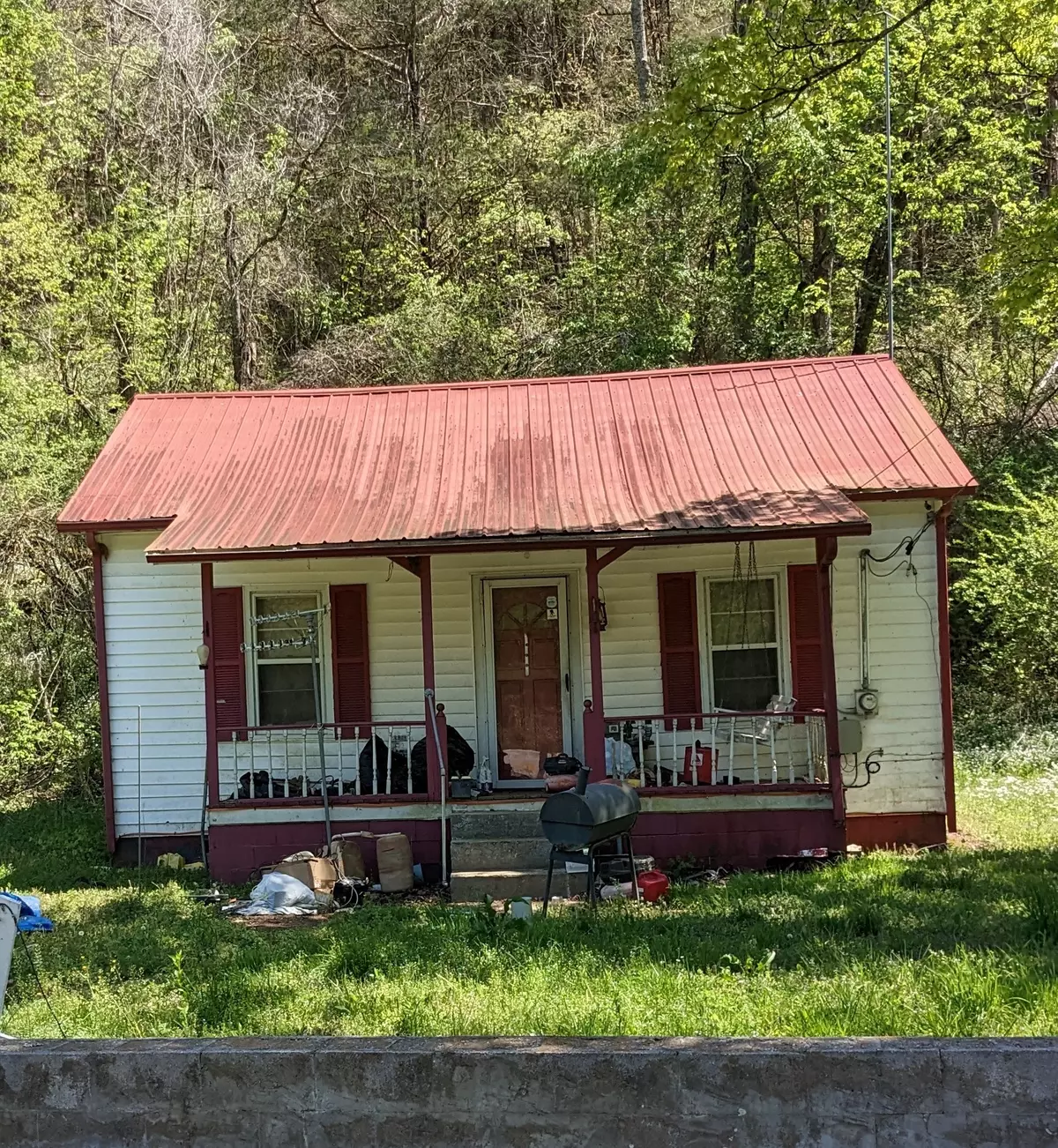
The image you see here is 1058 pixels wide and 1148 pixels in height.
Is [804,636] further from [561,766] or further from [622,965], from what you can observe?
[622,965]

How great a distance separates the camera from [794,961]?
6.30 metres

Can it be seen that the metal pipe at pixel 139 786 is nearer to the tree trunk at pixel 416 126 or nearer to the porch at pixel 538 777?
the porch at pixel 538 777

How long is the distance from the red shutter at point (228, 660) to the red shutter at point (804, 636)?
5.72m

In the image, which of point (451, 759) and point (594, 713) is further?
point (451, 759)

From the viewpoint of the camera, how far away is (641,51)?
915 inches

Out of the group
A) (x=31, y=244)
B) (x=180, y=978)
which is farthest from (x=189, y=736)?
(x=31, y=244)

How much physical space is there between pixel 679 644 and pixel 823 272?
12.9 meters

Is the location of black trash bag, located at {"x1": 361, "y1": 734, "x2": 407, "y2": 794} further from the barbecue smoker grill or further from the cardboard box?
the barbecue smoker grill

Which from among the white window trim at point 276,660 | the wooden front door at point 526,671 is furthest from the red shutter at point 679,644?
the white window trim at point 276,660

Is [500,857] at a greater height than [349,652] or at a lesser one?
lesser

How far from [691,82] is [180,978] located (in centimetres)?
792

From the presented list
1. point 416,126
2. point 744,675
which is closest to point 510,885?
point 744,675

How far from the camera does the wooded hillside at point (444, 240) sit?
17109 millimetres

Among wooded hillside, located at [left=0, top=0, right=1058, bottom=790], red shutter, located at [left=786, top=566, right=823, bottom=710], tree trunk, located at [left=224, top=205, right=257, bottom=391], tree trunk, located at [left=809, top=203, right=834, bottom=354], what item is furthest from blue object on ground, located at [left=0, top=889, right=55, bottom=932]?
tree trunk, located at [left=809, top=203, right=834, bottom=354]
